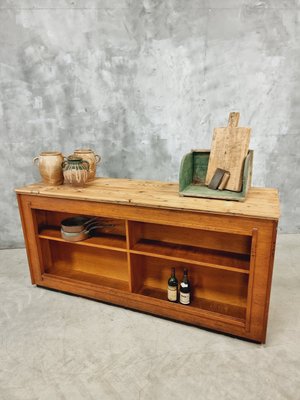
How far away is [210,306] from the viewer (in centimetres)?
216

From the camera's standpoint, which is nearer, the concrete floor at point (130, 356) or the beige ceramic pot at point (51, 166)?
the concrete floor at point (130, 356)

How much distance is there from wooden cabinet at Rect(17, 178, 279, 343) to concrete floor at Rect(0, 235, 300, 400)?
5.0 inches

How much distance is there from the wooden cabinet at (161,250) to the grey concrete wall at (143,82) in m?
0.96

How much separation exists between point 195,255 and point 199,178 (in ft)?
Result: 2.01

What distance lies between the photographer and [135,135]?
10.9ft

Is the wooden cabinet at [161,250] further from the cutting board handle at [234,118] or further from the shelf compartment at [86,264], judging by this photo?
the cutting board handle at [234,118]

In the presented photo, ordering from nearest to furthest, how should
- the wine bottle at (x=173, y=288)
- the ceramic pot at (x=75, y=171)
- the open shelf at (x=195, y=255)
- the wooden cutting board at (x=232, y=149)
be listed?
the open shelf at (x=195, y=255), the wooden cutting board at (x=232, y=149), the wine bottle at (x=173, y=288), the ceramic pot at (x=75, y=171)

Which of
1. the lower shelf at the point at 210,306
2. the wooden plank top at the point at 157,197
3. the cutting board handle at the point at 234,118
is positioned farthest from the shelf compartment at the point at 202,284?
the cutting board handle at the point at 234,118

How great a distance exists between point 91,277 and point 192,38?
2.61m

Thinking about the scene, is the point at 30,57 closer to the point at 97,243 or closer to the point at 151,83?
the point at 151,83

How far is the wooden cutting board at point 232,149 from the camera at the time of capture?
2.05 metres

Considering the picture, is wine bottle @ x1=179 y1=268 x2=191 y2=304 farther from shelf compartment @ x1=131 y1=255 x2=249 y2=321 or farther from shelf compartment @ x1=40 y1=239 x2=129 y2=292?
shelf compartment @ x1=40 y1=239 x2=129 y2=292

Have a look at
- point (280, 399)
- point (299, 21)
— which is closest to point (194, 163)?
point (280, 399)

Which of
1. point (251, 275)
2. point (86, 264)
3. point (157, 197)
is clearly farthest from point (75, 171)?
point (251, 275)
